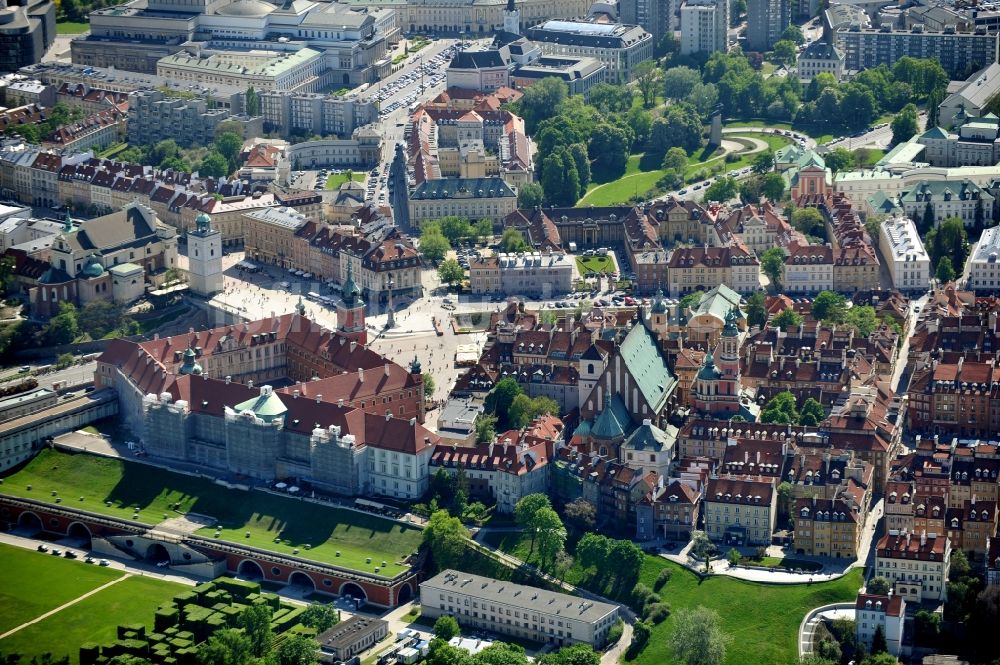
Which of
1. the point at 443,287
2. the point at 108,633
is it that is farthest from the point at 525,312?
the point at 108,633

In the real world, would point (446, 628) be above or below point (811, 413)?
below

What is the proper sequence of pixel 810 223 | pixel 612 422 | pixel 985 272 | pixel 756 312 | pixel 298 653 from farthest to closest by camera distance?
1. pixel 810 223
2. pixel 985 272
3. pixel 756 312
4. pixel 612 422
5. pixel 298 653

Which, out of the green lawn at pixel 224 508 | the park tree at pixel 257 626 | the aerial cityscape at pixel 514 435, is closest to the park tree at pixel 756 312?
the aerial cityscape at pixel 514 435

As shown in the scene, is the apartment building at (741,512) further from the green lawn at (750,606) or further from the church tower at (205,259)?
the church tower at (205,259)

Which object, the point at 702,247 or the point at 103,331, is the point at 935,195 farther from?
the point at 103,331

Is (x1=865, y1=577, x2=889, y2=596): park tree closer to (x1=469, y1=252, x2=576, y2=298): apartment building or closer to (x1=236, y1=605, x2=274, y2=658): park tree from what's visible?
(x1=236, y1=605, x2=274, y2=658): park tree

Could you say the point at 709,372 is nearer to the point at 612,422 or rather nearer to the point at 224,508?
the point at 612,422

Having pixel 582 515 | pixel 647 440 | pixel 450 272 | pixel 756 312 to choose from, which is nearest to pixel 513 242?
pixel 450 272
